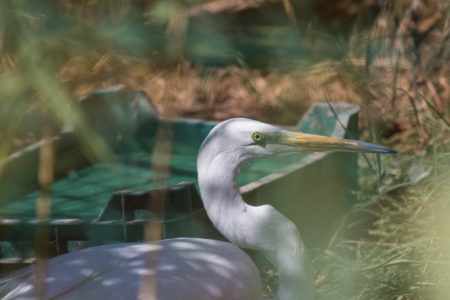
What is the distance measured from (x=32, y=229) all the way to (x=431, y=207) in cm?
111

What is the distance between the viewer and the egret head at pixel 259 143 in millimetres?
1306

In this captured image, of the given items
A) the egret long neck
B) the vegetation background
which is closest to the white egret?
the egret long neck

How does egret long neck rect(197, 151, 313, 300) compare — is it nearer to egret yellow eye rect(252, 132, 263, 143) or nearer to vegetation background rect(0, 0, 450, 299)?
egret yellow eye rect(252, 132, 263, 143)

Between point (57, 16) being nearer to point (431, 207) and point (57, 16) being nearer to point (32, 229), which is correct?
point (32, 229)

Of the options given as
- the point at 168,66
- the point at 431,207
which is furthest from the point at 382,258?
the point at 168,66

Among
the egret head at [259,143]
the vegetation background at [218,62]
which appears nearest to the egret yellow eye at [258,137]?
the egret head at [259,143]

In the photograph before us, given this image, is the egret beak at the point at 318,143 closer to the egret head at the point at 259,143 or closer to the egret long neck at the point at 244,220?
the egret head at the point at 259,143

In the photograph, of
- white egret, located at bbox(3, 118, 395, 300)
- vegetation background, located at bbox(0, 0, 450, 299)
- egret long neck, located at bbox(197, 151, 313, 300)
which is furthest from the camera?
egret long neck, located at bbox(197, 151, 313, 300)

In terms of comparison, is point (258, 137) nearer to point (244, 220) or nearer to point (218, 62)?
point (244, 220)

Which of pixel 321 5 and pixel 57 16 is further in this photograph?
pixel 321 5

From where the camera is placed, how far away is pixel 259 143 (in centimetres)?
133

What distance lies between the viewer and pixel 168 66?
0.43 meters

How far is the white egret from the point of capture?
3.81ft

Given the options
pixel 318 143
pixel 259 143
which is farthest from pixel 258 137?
pixel 318 143
